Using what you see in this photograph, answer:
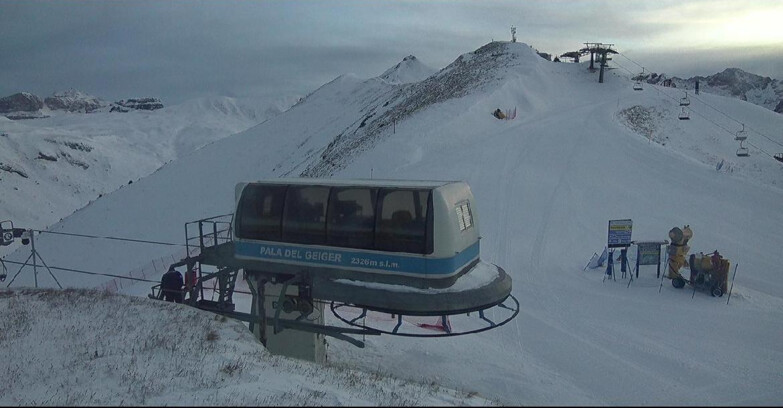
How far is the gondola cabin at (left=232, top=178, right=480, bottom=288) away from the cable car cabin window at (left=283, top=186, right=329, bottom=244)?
2cm

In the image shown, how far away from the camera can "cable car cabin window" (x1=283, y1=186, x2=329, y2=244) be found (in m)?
10.3

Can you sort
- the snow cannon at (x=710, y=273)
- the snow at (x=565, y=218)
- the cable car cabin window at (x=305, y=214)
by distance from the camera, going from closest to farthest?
1. the cable car cabin window at (x=305, y=214)
2. the snow at (x=565, y=218)
3. the snow cannon at (x=710, y=273)

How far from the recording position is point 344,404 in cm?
525

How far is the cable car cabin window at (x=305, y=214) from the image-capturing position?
406 inches

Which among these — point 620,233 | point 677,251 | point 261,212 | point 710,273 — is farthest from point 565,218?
point 261,212

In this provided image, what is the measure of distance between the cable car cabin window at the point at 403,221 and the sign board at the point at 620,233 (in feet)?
34.3

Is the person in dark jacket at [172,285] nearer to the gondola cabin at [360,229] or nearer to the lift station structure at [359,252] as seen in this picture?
the lift station structure at [359,252]

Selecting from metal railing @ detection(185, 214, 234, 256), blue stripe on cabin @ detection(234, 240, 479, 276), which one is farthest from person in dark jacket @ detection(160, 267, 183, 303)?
blue stripe on cabin @ detection(234, 240, 479, 276)

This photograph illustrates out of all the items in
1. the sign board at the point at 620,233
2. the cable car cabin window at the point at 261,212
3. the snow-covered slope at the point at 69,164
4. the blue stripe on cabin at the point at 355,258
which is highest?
the cable car cabin window at the point at 261,212

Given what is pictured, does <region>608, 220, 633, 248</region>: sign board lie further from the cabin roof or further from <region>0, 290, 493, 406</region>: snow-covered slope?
<region>0, 290, 493, 406</region>: snow-covered slope

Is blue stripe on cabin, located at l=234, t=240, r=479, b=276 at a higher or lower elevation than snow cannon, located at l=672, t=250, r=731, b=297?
higher

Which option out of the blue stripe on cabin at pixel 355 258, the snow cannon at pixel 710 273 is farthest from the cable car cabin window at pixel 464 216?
the snow cannon at pixel 710 273

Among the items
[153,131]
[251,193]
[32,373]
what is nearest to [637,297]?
[251,193]

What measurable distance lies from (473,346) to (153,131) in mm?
190104
